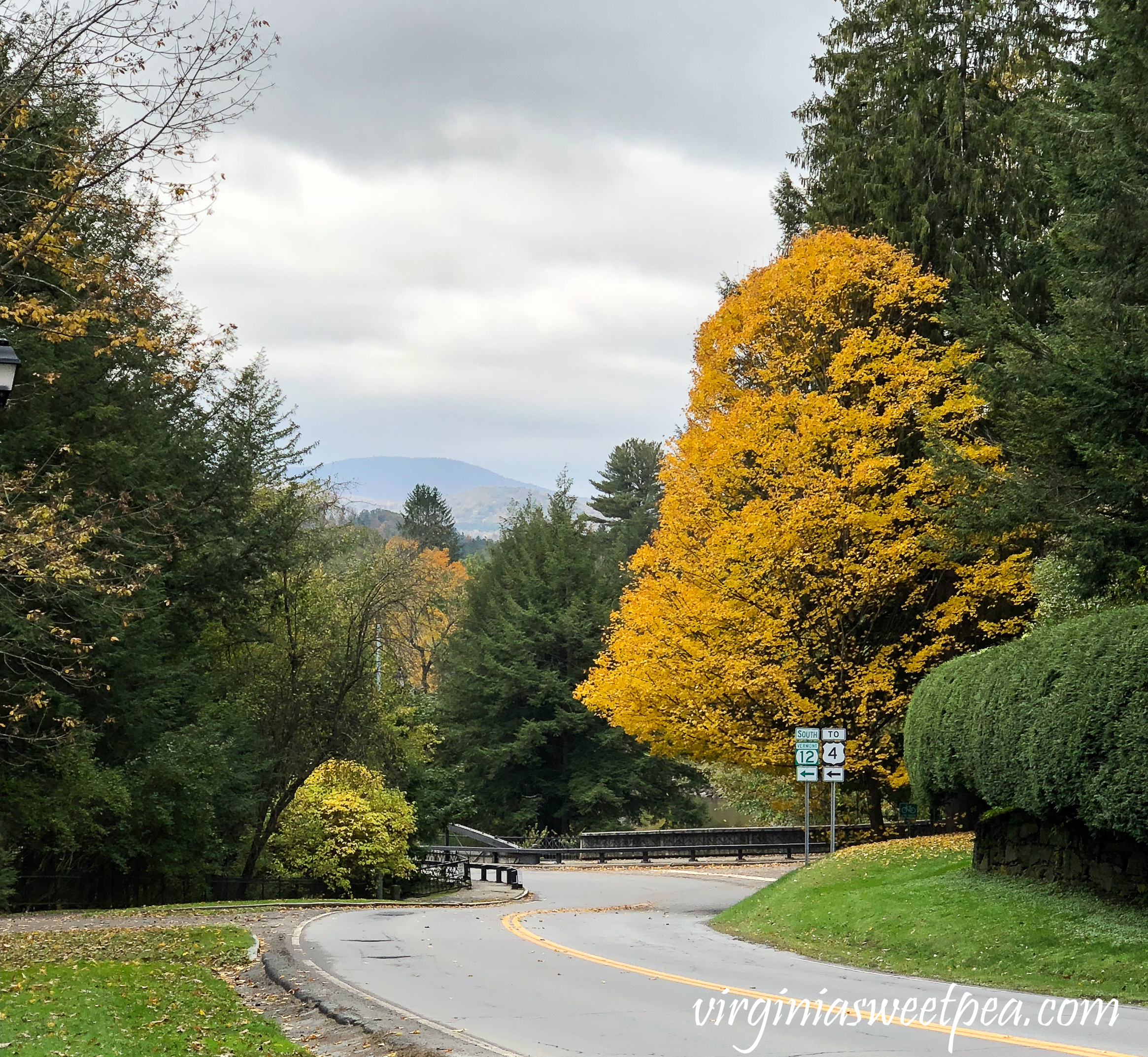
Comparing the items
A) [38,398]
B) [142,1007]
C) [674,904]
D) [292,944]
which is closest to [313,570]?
[38,398]

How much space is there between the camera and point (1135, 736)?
1262cm

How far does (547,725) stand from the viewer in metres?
49.3

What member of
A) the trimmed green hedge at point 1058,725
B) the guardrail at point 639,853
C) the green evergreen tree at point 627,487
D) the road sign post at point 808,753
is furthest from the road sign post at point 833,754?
the green evergreen tree at point 627,487

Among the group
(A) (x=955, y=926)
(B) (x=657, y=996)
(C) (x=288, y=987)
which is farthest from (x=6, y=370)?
(A) (x=955, y=926)

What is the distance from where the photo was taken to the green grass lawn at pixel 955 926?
12.2m

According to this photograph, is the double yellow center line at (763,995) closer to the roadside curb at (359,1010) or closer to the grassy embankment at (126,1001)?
the roadside curb at (359,1010)

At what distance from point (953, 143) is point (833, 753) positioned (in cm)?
1418

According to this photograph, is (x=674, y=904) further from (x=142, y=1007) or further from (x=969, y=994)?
(x=142, y=1007)

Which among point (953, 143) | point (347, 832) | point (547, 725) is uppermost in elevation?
point (953, 143)

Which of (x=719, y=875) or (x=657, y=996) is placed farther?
(x=719, y=875)

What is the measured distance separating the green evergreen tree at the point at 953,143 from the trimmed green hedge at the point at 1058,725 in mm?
11761

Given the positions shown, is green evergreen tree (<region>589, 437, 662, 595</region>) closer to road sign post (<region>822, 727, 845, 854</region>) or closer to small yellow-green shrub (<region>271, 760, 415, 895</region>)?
small yellow-green shrub (<region>271, 760, 415, 895</region>)

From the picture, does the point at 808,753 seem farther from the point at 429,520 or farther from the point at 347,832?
the point at 429,520

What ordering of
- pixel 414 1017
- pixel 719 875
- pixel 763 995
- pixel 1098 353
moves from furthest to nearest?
pixel 719 875 → pixel 1098 353 → pixel 763 995 → pixel 414 1017
